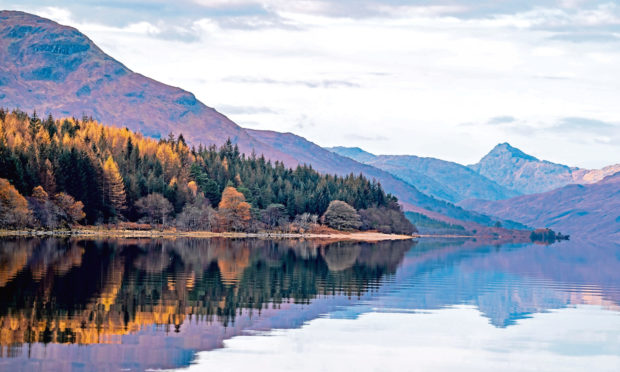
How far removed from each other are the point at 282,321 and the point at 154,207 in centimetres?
14736

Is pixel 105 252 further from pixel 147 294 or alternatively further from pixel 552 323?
pixel 552 323

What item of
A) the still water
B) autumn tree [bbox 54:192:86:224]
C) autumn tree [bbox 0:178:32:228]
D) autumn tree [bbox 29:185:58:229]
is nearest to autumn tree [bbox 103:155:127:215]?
autumn tree [bbox 54:192:86:224]

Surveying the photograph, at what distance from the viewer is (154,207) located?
7274 inches

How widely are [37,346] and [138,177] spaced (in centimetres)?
16809

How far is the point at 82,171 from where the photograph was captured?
549ft

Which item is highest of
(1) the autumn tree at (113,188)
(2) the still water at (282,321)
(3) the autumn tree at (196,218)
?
(1) the autumn tree at (113,188)

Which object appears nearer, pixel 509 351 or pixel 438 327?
pixel 509 351

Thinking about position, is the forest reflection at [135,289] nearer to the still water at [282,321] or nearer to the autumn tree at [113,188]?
the still water at [282,321]

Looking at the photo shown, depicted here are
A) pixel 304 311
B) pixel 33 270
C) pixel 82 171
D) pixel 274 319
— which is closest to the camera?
pixel 274 319

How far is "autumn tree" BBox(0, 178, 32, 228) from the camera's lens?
133 metres

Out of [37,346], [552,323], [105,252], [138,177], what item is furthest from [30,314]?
[138,177]

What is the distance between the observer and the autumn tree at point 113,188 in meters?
177

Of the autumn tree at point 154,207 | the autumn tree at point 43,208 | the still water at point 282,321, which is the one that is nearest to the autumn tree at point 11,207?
the autumn tree at point 43,208

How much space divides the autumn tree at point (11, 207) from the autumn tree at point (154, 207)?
46.7 m
